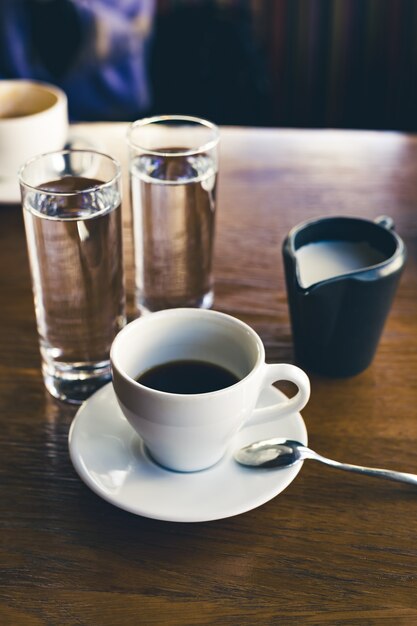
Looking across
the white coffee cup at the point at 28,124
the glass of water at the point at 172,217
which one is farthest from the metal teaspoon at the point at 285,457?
the white coffee cup at the point at 28,124

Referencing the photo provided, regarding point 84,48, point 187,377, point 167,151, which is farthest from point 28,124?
point 84,48

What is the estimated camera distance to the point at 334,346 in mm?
638

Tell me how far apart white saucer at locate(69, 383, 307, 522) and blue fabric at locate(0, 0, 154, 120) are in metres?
1.23

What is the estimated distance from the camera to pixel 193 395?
1.61 ft

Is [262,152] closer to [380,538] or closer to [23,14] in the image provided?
[380,538]

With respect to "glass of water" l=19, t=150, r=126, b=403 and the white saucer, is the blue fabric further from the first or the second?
the white saucer

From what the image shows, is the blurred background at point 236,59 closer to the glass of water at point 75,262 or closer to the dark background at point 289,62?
the dark background at point 289,62

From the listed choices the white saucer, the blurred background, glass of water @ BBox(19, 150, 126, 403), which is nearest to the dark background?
the blurred background

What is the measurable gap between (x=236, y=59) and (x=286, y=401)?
1.30 meters

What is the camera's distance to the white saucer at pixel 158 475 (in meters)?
0.51

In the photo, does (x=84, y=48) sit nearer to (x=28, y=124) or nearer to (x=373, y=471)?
(x=28, y=124)

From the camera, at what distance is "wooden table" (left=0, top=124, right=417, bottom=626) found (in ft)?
1.54

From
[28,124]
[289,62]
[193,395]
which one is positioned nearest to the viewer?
[193,395]

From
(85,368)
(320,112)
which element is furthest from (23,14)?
(85,368)
